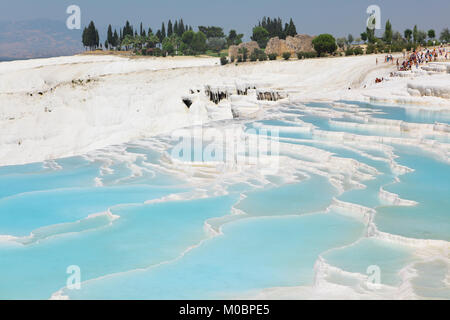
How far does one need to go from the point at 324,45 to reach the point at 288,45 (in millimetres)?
7476

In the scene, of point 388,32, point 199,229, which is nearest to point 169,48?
point 388,32

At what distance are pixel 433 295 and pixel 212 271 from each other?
1.96 metres

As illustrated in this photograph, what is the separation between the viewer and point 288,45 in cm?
4300

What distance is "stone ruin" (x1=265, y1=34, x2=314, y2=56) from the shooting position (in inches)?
1673

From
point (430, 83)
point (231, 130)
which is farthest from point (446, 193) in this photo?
point (430, 83)

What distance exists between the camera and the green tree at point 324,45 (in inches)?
1411

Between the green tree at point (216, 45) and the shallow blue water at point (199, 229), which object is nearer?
the shallow blue water at point (199, 229)

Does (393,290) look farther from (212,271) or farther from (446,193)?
(446,193)

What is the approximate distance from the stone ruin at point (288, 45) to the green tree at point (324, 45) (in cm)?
566
